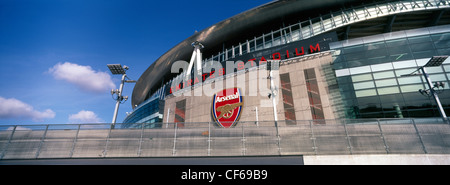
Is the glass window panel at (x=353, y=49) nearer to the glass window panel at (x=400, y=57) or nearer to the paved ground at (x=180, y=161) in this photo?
the glass window panel at (x=400, y=57)

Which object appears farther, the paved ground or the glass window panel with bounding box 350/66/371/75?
the glass window panel with bounding box 350/66/371/75

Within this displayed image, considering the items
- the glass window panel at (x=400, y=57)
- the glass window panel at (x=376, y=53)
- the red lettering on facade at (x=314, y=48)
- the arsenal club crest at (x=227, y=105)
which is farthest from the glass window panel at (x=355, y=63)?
the arsenal club crest at (x=227, y=105)

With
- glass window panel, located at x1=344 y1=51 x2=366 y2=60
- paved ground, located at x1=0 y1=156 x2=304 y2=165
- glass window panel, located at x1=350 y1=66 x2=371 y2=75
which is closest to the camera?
paved ground, located at x1=0 y1=156 x2=304 y2=165

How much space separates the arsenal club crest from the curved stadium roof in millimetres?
15583

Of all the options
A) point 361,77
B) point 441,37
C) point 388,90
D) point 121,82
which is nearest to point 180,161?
point 121,82

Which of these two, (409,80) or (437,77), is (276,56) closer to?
(409,80)

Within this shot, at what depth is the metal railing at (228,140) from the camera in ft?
32.9

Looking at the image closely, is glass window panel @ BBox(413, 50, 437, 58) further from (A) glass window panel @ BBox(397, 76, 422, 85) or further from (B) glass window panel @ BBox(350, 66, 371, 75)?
(B) glass window panel @ BBox(350, 66, 371, 75)

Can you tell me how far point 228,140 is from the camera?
10.9 meters

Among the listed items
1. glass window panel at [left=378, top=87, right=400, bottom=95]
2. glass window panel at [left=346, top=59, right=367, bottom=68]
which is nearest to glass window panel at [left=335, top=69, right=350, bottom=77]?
glass window panel at [left=346, top=59, right=367, bottom=68]

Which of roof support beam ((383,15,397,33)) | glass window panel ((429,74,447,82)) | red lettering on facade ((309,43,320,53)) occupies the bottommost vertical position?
glass window panel ((429,74,447,82))

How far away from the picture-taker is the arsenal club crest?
94.9 feet
